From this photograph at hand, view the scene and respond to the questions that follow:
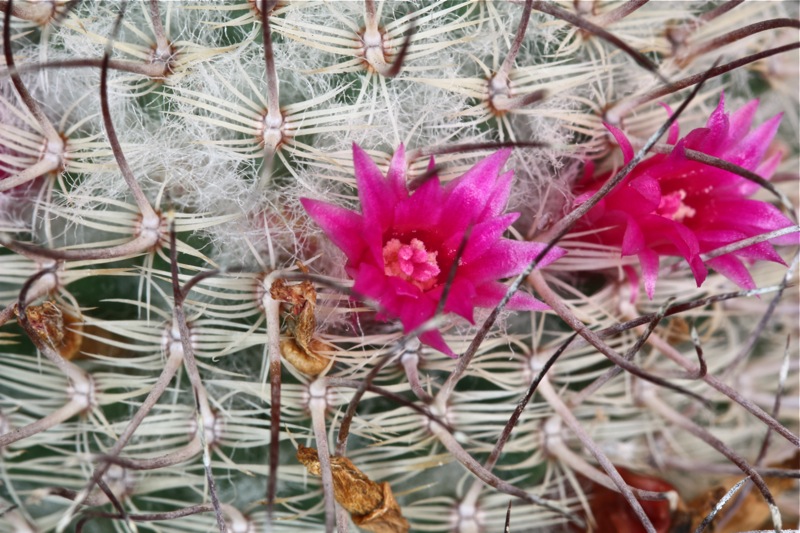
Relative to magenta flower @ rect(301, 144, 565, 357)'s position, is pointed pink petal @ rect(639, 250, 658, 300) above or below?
below

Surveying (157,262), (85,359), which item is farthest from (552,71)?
(85,359)

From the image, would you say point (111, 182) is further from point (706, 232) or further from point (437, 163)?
point (706, 232)

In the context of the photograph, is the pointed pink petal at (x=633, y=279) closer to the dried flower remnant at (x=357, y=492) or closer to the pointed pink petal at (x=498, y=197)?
the pointed pink petal at (x=498, y=197)

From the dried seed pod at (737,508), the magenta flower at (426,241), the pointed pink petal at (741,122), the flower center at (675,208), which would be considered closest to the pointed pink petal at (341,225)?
the magenta flower at (426,241)

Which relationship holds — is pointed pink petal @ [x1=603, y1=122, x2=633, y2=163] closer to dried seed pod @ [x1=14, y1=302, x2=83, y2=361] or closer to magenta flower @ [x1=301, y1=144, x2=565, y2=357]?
magenta flower @ [x1=301, y1=144, x2=565, y2=357]

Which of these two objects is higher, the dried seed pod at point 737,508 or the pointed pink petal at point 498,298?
the pointed pink petal at point 498,298

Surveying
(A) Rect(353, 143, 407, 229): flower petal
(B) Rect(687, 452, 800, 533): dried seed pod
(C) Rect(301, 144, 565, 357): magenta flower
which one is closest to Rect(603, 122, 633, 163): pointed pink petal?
(C) Rect(301, 144, 565, 357): magenta flower
